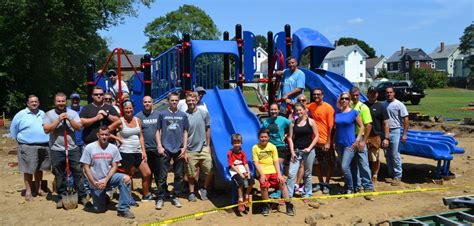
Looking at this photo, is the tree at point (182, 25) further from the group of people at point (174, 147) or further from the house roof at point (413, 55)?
the group of people at point (174, 147)

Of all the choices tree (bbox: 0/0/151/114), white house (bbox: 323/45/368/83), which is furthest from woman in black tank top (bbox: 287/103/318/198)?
white house (bbox: 323/45/368/83)

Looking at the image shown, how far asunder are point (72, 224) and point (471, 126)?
13.9 meters

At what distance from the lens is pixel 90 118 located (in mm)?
6730

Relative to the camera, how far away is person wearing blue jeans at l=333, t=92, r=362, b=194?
723cm

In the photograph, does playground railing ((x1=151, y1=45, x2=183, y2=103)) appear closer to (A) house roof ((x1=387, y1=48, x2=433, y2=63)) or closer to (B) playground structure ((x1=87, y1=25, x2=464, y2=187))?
(B) playground structure ((x1=87, y1=25, x2=464, y2=187))

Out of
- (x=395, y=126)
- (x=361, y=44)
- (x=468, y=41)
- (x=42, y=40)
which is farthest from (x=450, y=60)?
(x=395, y=126)

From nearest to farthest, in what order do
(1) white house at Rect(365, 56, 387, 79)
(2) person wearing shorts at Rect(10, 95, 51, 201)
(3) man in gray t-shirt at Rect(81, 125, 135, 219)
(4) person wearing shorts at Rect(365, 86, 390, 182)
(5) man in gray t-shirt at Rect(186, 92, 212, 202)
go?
(3) man in gray t-shirt at Rect(81, 125, 135, 219)
(5) man in gray t-shirt at Rect(186, 92, 212, 202)
(2) person wearing shorts at Rect(10, 95, 51, 201)
(4) person wearing shorts at Rect(365, 86, 390, 182)
(1) white house at Rect(365, 56, 387, 79)

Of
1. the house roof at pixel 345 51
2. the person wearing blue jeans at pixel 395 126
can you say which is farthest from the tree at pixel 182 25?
the person wearing blue jeans at pixel 395 126

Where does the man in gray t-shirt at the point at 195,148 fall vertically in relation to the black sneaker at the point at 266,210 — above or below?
above

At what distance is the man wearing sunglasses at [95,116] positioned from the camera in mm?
6719

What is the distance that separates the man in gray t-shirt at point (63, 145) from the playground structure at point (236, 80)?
1573mm

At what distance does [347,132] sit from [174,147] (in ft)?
9.11

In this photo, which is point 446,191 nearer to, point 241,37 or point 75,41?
point 241,37

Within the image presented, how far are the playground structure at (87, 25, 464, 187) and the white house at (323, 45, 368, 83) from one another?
74.2m
